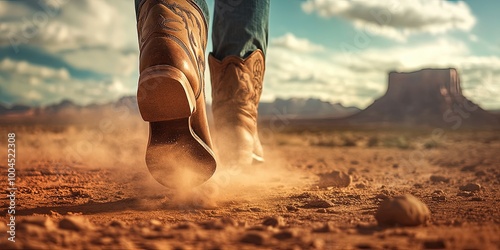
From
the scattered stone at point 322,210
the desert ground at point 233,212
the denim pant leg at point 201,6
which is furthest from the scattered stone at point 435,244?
the denim pant leg at point 201,6

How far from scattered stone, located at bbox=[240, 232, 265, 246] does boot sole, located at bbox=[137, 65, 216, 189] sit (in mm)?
756

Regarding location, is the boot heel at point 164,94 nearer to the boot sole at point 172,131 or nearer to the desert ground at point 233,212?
the boot sole at point 172,131

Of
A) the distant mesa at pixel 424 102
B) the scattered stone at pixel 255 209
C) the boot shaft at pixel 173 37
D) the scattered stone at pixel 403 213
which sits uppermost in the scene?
the distant mesa at pixel 424 102

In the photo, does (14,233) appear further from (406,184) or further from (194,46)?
(406,184)

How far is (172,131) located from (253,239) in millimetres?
858

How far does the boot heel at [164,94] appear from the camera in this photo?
5.32ft

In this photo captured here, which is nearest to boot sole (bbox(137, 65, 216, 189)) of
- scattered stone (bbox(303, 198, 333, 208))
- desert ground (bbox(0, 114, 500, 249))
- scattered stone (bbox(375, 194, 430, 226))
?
desert ground (bbox(0, 114, 500, 249))

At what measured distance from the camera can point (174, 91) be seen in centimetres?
164

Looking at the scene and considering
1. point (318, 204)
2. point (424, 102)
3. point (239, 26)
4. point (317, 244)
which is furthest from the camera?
point (424, 102)

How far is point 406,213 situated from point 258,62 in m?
1.86

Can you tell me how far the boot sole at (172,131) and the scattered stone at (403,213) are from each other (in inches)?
32.8

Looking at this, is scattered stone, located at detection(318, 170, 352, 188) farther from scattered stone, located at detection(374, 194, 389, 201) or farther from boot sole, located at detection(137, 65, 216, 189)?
boot sole, located at detection(137, 65, 216, 189)

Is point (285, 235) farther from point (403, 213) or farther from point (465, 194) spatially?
point (465, 194)

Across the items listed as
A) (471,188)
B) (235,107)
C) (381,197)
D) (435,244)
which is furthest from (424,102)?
(435,244)
